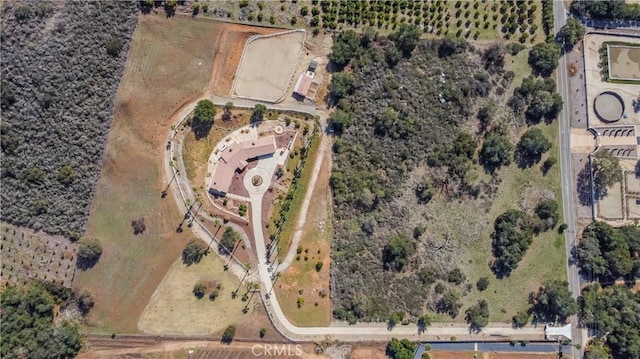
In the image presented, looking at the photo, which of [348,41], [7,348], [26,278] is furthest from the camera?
[348,41]

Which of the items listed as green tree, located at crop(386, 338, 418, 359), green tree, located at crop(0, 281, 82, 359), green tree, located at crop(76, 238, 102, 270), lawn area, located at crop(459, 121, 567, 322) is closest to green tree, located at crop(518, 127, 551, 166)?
lawn area, located at crop(459, 121, 567, 322)

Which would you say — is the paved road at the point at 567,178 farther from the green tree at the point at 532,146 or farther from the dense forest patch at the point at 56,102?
the dense forest patch at the point at 56,102

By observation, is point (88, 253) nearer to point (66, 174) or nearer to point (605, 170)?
point (66, 174)

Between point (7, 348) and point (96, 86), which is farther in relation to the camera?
point (96, 86)

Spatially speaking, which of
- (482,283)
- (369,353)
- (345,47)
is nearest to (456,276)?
(482,283)

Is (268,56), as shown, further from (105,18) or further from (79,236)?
(79,236)

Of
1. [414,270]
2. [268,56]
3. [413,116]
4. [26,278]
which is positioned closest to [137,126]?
[268,56]

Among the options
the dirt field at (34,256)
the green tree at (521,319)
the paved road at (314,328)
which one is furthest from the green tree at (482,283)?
the dirt field at (34,256)
